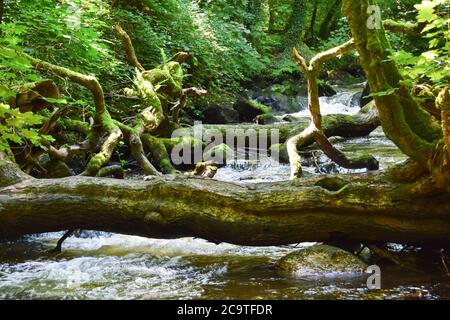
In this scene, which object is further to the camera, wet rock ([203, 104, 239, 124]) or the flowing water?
wet rock ([203, 104, 239, 124])

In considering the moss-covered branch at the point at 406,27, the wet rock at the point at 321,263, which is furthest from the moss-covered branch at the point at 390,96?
the moss-covered branch at the point at 406,27

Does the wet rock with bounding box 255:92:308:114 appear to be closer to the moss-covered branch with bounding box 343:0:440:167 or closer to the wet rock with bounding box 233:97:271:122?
the wet rock with bounding box 233:97:271:122

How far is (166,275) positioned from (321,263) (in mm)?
1524

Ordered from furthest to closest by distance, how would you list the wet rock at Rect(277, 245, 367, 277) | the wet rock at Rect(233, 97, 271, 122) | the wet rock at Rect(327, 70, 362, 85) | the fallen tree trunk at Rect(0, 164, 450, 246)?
the wet rock at Rect(327, 70, 362, 85) → the wet rock at Rect(233, 97, 271, 122) → the wet rock at Rect(277, 245, 367, 277) → the fallen tree trunk at Rect(0, 164, 450, 246)

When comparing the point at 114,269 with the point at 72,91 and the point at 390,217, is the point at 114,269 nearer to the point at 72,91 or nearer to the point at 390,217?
Result: the point at 390,217

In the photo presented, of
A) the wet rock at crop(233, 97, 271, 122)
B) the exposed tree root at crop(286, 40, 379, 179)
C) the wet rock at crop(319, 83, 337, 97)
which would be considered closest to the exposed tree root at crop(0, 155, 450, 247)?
the exposed tree root at crop(286, 40, 379, 179)

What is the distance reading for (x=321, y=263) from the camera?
13.7 ft

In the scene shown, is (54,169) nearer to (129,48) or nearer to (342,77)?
(129,48)

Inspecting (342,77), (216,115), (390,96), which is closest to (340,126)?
(216,115)

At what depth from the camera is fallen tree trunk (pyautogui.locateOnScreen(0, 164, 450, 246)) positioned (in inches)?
157

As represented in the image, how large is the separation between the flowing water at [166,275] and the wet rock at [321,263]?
80 mm

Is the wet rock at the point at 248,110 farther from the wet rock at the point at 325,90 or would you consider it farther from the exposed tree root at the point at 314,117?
the exposed tree root at the point at 314,117

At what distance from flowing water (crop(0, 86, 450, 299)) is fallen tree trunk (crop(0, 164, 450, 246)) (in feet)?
1.14
